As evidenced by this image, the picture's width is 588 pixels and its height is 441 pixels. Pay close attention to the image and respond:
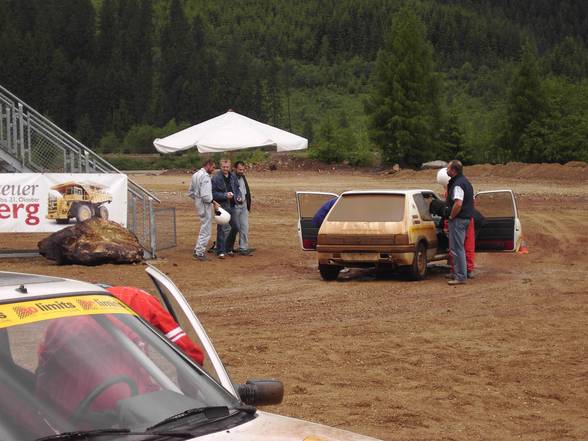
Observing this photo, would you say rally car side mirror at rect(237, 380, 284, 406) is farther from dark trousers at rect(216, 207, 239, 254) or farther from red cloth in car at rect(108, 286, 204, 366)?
dark trousers at rect(216, 207, 239, 254)

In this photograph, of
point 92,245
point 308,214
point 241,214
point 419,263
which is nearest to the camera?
point 419,263

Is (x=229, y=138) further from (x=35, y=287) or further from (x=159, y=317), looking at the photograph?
(x=35, y=287)

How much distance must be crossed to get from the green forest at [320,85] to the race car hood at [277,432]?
222ft

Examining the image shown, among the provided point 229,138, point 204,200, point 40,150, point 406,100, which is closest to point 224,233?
point 204,200

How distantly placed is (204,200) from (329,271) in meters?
3.91

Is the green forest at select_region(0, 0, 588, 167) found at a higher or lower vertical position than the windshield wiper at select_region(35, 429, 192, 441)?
higher

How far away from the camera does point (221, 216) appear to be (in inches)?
823

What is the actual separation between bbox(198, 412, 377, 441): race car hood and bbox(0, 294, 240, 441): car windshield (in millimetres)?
147

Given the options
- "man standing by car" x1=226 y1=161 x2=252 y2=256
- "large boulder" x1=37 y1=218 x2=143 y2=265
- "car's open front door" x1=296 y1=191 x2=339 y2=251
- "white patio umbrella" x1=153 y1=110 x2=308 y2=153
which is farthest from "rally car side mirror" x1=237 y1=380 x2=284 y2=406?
"white patio umbrella" x1=153 y1=110 x2=308 y2=153

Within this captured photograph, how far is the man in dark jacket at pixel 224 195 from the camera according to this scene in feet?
71.2

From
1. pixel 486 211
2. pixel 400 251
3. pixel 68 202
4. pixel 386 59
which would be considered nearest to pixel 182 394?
pixel 400 251

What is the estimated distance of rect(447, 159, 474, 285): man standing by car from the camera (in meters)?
17.1

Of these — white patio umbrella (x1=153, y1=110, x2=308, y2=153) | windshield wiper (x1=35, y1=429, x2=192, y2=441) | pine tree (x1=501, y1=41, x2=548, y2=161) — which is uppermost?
pine tree (x1=501, y1=41, x2=548, y2=161)

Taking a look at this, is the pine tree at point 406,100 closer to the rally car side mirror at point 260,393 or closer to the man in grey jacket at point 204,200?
the man in grey jacket at point 204,200
